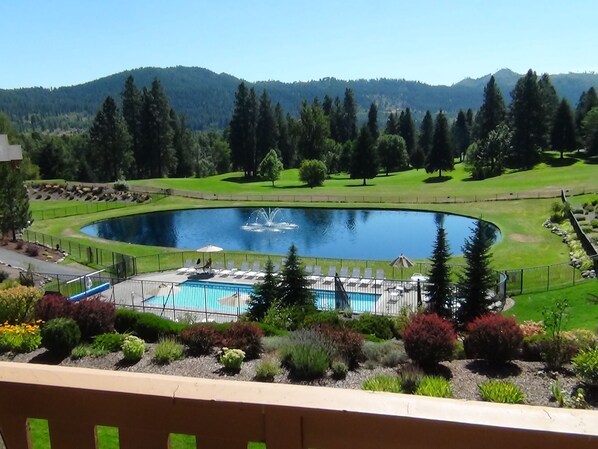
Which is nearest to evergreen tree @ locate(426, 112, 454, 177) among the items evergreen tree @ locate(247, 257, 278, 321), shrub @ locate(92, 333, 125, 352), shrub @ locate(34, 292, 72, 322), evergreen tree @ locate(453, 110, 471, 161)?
evergreen tree @ locate(453, 110, 471, 161)

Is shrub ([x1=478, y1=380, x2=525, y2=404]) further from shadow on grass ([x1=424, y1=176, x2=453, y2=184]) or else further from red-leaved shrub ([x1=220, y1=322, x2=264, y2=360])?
shadow on grass ([x1=424, y1=176, x2=453, y2=184])

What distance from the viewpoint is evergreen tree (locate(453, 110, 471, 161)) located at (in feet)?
347

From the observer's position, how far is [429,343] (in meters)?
11.2

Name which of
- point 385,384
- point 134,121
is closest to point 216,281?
point 385,384

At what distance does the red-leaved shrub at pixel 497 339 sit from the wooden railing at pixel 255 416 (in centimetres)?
1051

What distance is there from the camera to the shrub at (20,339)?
13.4 meters

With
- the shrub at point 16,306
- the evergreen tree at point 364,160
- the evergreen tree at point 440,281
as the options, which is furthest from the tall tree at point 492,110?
the shrub at point 16,306

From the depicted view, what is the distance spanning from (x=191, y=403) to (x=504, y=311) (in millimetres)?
22186

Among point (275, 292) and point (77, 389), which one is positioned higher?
point (77, 389)

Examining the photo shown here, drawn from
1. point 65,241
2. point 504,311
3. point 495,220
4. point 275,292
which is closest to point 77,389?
point 275,292

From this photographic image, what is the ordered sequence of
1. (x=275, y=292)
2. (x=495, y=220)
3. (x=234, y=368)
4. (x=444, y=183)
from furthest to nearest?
(x=444, y=183), (x=495, y=220), (x=275, y=292), (x=234, y=368)

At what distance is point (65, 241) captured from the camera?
1522 inches

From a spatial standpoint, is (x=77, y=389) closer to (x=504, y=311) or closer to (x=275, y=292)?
(x=275, y=292)

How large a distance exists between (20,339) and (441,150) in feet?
231
